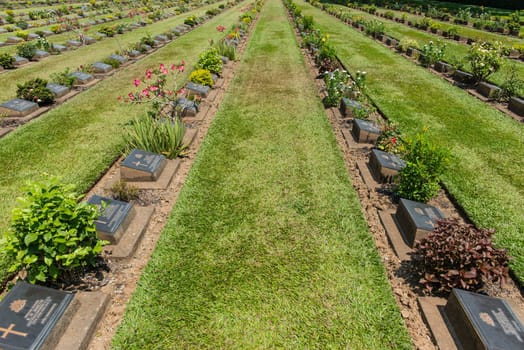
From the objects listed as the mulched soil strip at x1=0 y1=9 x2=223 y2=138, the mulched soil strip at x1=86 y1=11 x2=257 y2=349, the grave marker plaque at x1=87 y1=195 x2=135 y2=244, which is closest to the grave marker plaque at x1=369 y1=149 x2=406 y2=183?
the mulched soil strip at x1=86 y1=11 x2=257 y2=349

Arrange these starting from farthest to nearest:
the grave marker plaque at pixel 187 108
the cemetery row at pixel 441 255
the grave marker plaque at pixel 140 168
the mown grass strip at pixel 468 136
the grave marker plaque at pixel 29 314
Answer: the grave marker plaque at pixel 187 108 → the grave marker plaque at pixel 140 168 → the mown grass strip at pixel 468 136 → the cemetery row at pixel 441 255 → the grave marker plaque at pixel 29 314

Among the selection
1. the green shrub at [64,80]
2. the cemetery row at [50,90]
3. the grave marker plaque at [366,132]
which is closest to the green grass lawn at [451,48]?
the grave marker plaque at [366,132]

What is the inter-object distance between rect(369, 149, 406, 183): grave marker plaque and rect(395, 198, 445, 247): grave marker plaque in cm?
116

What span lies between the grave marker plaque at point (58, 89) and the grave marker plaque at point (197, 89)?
4703 mm

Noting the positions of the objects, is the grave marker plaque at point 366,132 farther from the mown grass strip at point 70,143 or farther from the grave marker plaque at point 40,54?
the grave marker plaque at point 40,54

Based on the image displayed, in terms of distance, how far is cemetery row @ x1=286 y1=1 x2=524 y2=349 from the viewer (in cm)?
347

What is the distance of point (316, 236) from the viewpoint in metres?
5.32

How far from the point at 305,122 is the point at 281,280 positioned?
6.06m

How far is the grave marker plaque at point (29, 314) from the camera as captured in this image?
3.17 meters

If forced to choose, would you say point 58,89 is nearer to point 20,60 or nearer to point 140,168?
point 20,60

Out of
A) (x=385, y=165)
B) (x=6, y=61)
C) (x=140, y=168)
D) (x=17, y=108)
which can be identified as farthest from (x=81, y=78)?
(x=385, y=165)

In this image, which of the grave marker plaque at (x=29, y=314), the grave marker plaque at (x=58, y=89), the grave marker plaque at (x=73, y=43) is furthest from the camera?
the grave marker plaque at (x=73, y=43)

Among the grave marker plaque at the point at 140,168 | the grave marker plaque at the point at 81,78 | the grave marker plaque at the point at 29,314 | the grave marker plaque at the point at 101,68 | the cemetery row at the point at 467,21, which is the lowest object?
the grave marker plaque at the point at 29,314

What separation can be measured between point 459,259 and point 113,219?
5267 millimetres
